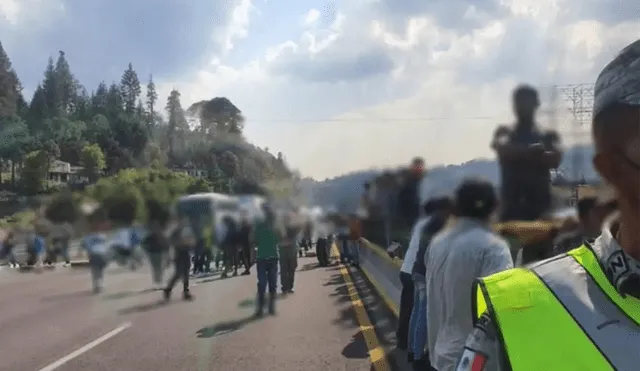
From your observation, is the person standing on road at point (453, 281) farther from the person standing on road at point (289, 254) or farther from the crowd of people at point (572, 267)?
the crowd of people at point (572, 267)

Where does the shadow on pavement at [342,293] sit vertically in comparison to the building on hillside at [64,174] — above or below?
below

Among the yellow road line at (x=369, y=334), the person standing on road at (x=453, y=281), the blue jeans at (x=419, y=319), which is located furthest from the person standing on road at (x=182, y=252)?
the yellow road line at (x=369, y=334)

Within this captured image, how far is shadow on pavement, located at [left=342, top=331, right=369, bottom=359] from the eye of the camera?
6387 millimetres

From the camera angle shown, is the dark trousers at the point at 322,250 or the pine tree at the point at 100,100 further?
the dark trousers at the point at 322,250

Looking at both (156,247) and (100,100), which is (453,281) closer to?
(156,247)

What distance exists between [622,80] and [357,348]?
19.4 ft

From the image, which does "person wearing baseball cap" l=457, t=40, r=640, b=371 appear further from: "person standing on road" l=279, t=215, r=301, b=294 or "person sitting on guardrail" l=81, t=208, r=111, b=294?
"person sitting on guardrail" l=81, t=208, r=111, b=294

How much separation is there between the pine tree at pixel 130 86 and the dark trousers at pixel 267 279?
94 centimetres

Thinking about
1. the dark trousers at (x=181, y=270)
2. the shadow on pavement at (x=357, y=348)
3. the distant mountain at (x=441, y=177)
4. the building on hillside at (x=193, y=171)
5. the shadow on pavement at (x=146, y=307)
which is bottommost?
the shadow on pavement at (x=357, y=348)

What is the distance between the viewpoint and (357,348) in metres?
6.62

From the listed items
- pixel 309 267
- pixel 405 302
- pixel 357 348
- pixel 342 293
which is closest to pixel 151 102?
pixel 309 267

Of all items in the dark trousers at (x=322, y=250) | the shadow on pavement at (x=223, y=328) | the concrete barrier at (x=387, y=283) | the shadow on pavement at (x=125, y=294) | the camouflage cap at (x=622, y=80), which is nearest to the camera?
the camouflage cap at (x=622, y=80)

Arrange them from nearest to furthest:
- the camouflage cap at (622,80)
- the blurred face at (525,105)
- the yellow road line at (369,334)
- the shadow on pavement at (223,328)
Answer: the camouflage cap at (622,80) < the blurred face at (525,105) < the shadow on pavement at (223,328) < the yellow road line at (369,334)

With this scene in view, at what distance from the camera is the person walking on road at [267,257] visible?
65.7 inches
